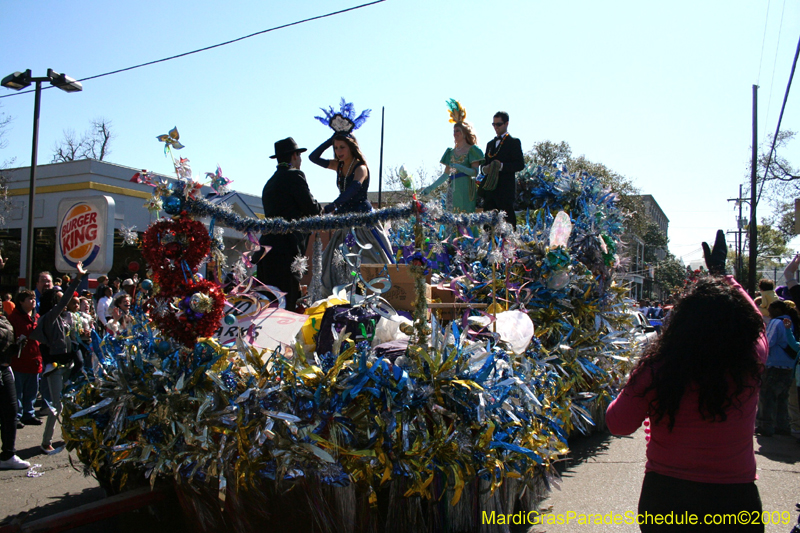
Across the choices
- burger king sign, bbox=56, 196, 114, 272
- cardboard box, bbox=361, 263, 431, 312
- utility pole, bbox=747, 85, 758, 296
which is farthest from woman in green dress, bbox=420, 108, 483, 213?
utility pole, bbox=747, 85, 758, 296

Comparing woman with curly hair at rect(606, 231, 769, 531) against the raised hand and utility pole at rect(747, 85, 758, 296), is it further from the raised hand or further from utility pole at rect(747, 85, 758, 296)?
utility pole at rect(747, 85, 758, 296)

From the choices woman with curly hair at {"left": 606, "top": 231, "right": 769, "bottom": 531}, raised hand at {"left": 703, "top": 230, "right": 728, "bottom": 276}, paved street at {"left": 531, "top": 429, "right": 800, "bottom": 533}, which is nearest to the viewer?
woman with curly hair at {"left": 606, "top": 231, "right": 769, "bottom": 531}

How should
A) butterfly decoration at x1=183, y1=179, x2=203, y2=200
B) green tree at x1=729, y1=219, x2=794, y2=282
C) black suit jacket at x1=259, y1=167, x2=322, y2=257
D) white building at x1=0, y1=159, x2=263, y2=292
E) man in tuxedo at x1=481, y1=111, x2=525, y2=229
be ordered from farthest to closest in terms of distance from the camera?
green tree at x1=729, y1=219, x2=794, y2=282 → white building at x1=0, y1=159, x2=263, y2=292 → man in tuxedo at x1=481, y1=111, x2=525, y2=229 → black suit jacket at x1=259, y1=167, x2=322, y2=257 → butterfly decoration at x1=183, y1=179, x2=203, y2=200

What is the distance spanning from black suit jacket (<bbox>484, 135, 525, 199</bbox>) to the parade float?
3.43 meters

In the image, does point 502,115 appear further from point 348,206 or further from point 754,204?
point 754,204

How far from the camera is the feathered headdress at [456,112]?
25.5 feet

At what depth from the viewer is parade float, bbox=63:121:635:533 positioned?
2.81m

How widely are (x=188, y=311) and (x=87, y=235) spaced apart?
2654 millimetres

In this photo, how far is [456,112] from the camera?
781cm

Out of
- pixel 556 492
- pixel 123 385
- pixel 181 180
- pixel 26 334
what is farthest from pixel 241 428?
pixel 26 334

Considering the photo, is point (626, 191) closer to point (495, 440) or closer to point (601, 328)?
point (601, 328)

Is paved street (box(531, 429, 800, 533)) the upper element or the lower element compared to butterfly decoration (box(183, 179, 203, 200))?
lower

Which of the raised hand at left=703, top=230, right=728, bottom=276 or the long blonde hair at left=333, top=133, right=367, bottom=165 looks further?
the long blonde hair at left=333, top=133, right=367, bottom=165

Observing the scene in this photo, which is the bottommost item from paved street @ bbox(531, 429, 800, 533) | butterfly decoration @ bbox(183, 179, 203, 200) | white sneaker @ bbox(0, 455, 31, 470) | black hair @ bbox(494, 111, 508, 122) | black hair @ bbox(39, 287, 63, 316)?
white sneaker @ bbox(0, 455, 31, 470)
